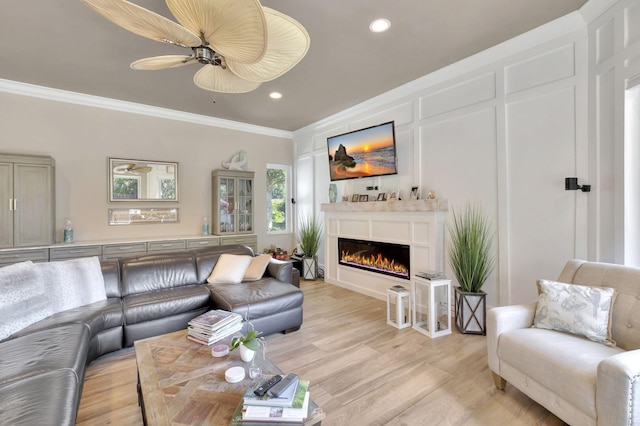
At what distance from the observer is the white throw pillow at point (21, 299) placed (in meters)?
2.06

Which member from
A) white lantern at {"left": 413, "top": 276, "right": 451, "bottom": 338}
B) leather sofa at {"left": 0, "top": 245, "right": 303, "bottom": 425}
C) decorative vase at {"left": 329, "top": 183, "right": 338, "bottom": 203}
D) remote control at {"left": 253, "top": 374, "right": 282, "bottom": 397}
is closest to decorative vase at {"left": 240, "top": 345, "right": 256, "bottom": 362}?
remote control at {"left": 253, "top": 374, "right": 282, "bottom": 397}

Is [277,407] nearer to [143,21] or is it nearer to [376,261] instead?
[143,21]

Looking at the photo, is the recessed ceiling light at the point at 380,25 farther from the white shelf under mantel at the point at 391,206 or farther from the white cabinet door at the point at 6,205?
the white cabinet door at the point at 6,205

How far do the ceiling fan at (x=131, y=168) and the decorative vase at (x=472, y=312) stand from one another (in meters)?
4.90

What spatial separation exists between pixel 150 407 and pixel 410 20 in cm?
327

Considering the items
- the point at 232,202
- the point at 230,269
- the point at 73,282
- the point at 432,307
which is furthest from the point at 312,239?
the point at 73,282

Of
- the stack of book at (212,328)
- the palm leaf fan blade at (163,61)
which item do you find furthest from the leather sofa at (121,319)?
the palm leaf fan blade at (163,61)

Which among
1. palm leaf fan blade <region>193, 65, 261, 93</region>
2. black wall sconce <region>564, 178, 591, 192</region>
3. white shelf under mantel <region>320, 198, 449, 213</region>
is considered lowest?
white shelf under mantel <region>320, 198, 449, 213</region>

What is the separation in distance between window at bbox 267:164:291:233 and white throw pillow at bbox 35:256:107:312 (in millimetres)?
3515

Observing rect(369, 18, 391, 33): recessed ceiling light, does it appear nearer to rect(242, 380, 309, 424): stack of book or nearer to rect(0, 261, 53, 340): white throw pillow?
rect(242, 380, 309, 424): stack of book

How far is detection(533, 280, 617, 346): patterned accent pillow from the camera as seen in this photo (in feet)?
5.84

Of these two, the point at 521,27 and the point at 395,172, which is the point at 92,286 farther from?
the point at 521,27

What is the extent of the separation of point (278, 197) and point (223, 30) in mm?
4752

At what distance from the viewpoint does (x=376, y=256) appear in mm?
4270
